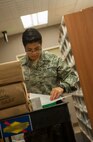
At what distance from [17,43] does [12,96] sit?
522 centimetres

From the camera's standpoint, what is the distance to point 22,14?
16.8 ft

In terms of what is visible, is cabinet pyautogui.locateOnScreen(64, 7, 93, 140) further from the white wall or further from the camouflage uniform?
the white wall

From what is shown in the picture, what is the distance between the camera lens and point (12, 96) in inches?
54.1

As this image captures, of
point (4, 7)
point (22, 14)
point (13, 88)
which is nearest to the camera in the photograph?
point (13, 88)

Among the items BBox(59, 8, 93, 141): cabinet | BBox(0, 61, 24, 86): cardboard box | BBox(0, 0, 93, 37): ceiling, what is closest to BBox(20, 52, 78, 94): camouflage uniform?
BBox(0, 61, 24, 86): cardboard box

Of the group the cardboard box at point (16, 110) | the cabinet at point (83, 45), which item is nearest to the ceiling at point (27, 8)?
the cabinet at point (83, 45)

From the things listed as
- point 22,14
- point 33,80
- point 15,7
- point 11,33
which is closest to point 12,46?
point 11,33

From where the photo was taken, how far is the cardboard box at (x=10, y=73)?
1381mm

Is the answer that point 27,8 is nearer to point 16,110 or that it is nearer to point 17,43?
point 17,43

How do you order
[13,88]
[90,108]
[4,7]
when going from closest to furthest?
[13,88]
[90,108]
[4,7]

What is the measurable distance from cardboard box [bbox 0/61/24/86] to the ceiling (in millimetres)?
3195

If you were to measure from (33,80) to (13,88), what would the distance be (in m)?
0.56

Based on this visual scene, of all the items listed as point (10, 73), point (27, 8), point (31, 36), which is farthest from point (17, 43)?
point (10, 73)

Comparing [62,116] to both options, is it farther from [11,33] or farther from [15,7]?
[11,33]
